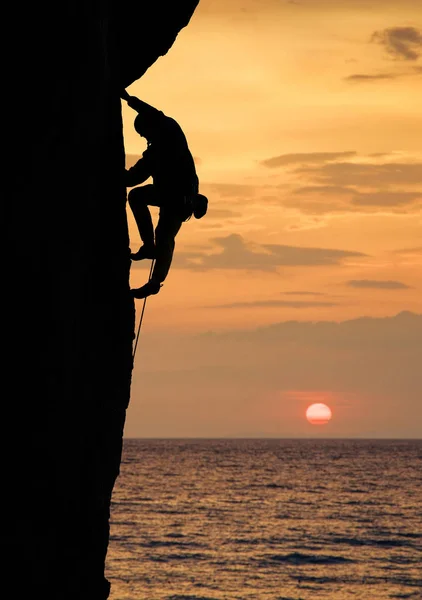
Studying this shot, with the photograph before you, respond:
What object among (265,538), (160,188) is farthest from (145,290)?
(265,538)

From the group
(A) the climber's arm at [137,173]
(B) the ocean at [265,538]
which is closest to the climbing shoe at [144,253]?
(A) the climber's arm at [137,173]

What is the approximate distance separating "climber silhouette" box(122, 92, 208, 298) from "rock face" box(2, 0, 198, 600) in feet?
1.99

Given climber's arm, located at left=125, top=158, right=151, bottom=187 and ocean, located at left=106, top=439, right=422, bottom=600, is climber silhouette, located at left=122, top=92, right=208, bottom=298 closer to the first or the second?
climber's arm, located at left=125, top=158, right=151, bottom=187

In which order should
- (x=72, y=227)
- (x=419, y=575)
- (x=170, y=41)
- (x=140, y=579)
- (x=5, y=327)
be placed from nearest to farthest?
1. (x=5, y=327)
2. (x=72, y=227)
3. (x=170, y=41)
4. (x=140, y=579)
5. (x=419, y=575)

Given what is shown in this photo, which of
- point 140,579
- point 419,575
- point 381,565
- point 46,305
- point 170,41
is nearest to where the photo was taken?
point 46,305

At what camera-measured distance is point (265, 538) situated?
168 feet

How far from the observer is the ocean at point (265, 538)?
118 ft

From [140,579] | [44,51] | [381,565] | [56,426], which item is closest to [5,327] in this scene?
[56,426]

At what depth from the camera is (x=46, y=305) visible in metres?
6.76

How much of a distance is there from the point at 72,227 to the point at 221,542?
4350cm

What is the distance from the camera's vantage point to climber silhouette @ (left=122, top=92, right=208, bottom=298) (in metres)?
9.42

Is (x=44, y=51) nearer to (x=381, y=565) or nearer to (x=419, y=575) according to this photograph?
(x=419, y=575)

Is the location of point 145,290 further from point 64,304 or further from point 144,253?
point 64,304

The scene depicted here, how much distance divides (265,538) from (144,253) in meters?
43.4
